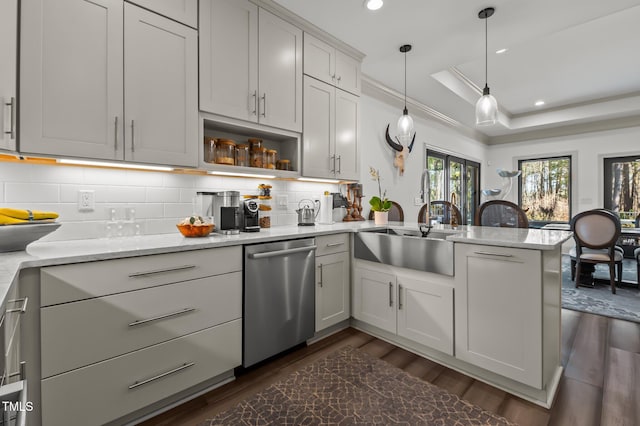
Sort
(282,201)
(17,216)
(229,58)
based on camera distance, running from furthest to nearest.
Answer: (282,201) < (229,58) < (17,216)

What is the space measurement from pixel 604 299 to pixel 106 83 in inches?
195

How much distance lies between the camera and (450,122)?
5.64 meters

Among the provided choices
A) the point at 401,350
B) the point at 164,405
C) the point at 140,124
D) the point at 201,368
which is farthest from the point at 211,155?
the point at 401,350

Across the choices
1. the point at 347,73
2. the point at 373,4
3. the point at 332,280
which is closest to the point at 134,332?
the point at 332,280

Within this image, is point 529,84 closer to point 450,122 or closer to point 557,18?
point 450,122

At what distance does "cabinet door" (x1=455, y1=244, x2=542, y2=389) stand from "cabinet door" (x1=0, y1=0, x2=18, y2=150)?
8.05 ft

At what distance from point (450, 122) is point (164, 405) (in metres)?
5.82

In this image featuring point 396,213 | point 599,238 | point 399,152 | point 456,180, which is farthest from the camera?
point 456,180

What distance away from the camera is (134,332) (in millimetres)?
1492

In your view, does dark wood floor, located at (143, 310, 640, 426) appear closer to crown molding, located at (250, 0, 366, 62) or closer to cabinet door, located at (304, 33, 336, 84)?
cabinet door, located at (304, 33, 336, 84)

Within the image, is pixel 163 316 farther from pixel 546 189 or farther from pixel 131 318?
pixel 546 189

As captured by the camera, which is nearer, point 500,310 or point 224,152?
point 500,310

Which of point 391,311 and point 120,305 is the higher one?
point 120,305

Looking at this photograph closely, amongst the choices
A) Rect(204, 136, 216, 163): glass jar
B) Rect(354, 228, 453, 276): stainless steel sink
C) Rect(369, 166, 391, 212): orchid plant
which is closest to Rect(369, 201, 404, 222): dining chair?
Rect(369, 166, 391, 212): orchid plant
